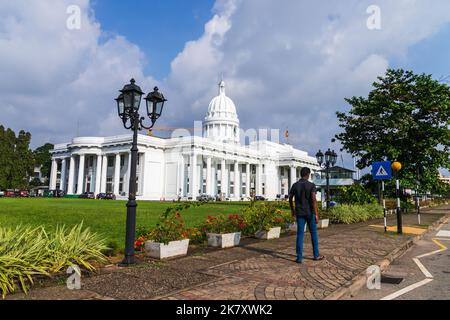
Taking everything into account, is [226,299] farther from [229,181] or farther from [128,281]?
[229,181]

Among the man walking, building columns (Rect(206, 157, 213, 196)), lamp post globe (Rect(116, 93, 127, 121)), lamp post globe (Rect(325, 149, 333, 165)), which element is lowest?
the man walking

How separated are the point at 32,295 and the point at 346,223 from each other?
17.0 meters

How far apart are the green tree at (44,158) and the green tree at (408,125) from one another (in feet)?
319

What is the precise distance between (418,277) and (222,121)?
9762 cm

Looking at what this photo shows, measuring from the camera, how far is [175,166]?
77.8 meters

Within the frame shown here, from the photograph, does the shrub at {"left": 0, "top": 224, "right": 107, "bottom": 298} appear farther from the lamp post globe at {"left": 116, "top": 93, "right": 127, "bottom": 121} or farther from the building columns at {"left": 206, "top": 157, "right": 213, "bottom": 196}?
the building columns at {"left": 206, "top": 157, "right": 213, "bottom": 196}

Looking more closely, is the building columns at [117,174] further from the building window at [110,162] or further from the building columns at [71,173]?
the building columns at [71,173]

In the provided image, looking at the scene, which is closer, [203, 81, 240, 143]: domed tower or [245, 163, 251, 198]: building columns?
[245, 163, 251, 198]: building columns

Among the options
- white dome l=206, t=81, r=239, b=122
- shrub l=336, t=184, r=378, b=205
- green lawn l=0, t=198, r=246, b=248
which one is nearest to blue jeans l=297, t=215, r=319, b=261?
green lawn l=0, t=198, r=246, b=248

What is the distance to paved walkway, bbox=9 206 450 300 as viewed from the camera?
4.97 meters

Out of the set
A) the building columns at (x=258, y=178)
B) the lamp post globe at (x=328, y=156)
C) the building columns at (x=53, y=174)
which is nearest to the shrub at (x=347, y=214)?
the lamp post globe at (x=328, y=156)

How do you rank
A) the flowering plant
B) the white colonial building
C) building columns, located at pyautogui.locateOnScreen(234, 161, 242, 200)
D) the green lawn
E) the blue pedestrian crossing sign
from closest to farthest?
the flowering plant → the green lawn → the blue pedestrian crossing sign → the white colonial building → building columns, located at pyautogui.locateOnScreen(234, 161, 242, 200)

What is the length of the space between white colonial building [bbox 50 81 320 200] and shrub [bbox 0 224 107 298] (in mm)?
64175

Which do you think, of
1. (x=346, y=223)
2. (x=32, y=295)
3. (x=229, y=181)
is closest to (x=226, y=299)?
(x=32, y=295)
